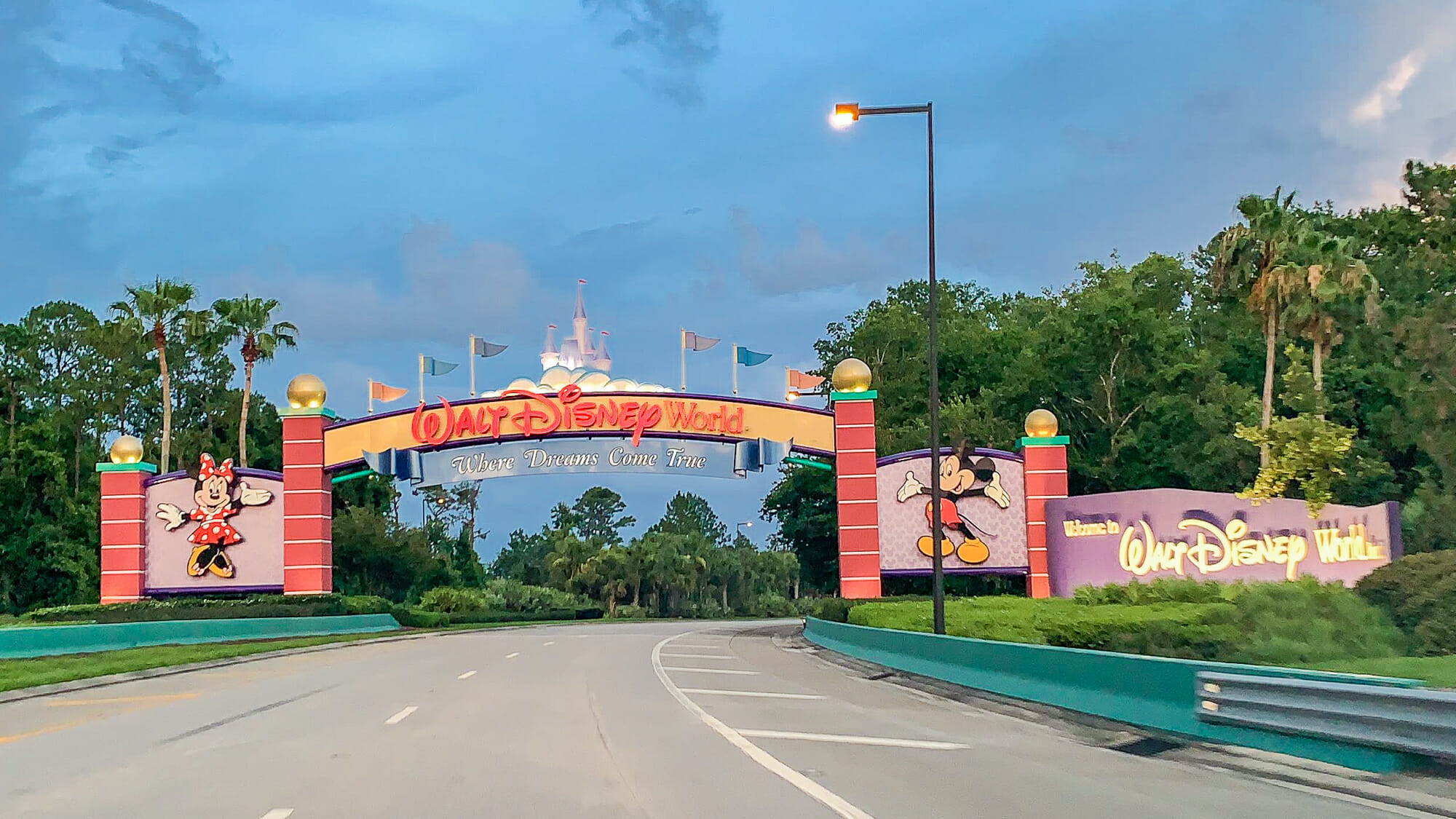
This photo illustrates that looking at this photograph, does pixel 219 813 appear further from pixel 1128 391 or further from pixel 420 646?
pixel 1128 391

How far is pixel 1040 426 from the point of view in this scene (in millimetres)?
48156

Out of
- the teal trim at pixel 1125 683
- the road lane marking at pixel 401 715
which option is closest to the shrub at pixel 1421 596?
the teal trim at pixel 1125 683

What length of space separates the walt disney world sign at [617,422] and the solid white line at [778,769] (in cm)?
2884

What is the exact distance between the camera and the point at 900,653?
2719 cm

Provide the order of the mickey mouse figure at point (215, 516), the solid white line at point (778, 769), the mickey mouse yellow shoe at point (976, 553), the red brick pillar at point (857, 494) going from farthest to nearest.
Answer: the mickey mouse figure at point (215, 516)
the mickey mouse yellow shoe at point (976, 553)
the red brick pillar at point (857, 494)
the solid white line at point (778, 769)

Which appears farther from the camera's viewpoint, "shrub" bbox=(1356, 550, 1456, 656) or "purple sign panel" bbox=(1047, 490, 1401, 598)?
"purple sign panel" bbox=(1047, 490, 1401, 598)

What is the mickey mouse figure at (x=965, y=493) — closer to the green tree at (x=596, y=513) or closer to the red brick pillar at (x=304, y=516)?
the red brick pillar at (x=304, y=516)

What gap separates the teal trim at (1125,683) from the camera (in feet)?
39.7

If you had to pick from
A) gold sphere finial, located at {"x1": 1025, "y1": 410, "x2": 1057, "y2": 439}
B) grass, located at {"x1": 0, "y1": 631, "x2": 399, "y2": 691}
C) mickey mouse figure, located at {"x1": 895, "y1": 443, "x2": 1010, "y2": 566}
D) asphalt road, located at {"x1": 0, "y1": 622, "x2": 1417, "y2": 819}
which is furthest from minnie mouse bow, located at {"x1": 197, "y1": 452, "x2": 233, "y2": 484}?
gold sphere finial, located at {"x1": 1025, "y1": 410, "x2": 1057, "y2": 439}

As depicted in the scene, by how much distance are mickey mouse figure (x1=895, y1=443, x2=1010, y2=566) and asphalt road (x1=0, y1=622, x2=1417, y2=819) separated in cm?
2374

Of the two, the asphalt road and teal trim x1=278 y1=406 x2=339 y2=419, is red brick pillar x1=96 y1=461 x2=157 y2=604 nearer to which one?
teal trim x1=278 y1=406 x2=339 y2=419

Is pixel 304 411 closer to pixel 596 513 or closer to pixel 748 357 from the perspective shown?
pixel 748 357

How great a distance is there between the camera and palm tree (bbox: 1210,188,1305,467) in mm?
47156

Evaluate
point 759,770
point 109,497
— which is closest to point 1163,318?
point 109,497
